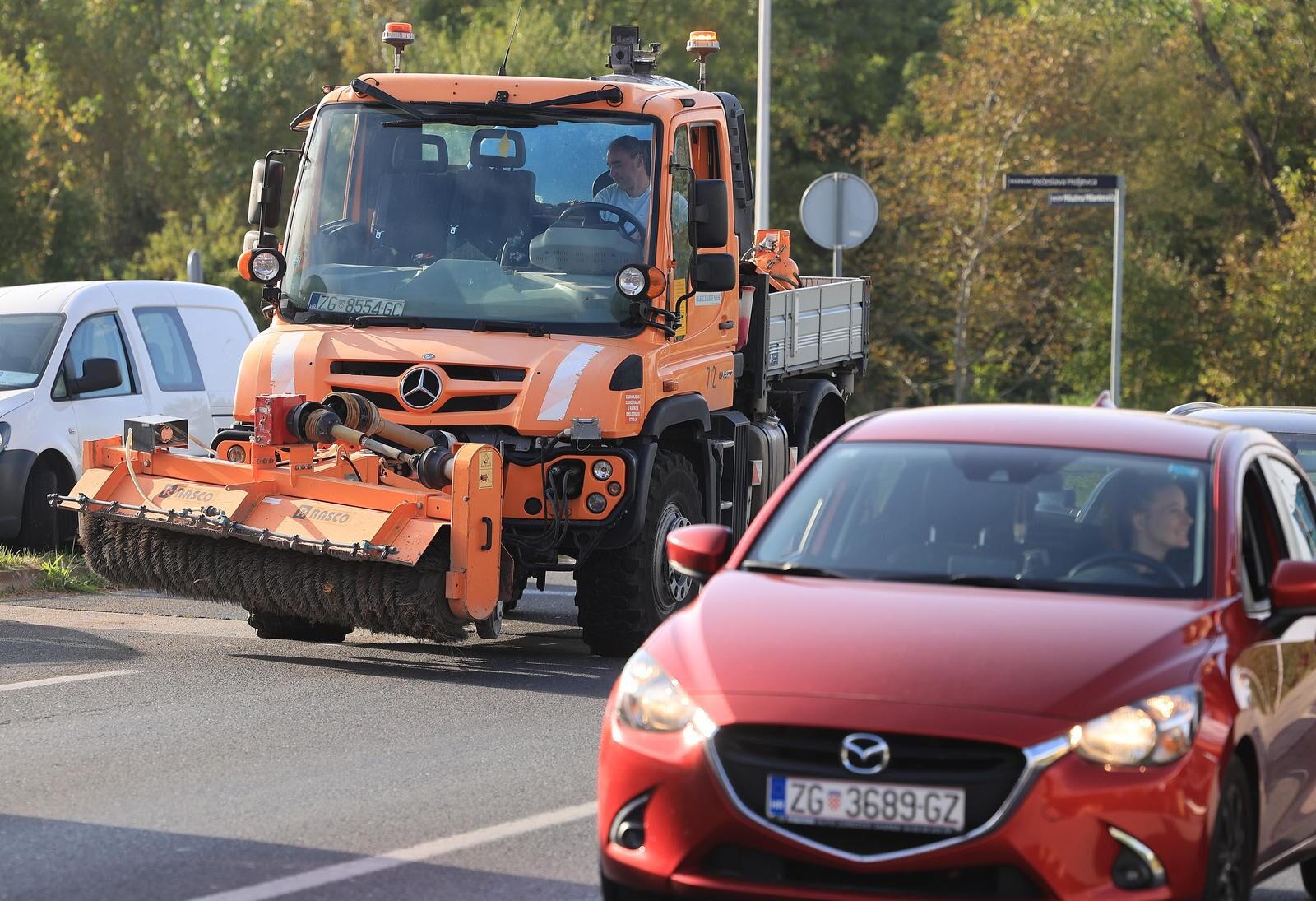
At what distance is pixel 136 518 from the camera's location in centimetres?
1084

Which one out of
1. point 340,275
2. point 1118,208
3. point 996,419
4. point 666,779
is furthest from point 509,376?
point 1118,208

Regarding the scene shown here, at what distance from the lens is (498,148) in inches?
475

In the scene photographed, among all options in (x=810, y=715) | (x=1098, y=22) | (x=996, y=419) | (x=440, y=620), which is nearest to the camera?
(x=810, y=715)

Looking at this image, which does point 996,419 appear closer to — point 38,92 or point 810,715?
point 810,715

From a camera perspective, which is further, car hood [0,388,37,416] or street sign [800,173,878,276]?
street sign [800,173,878,276]

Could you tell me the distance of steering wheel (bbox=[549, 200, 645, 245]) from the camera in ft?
39.0

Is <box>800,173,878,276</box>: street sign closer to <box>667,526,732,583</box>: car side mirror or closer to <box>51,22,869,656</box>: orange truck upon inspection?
<box>51,22,869,656</box>: orange truck

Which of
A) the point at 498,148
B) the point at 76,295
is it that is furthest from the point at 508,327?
the point at 76,295

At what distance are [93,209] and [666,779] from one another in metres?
40.2

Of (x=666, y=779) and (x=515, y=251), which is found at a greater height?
(x=515, y=251)

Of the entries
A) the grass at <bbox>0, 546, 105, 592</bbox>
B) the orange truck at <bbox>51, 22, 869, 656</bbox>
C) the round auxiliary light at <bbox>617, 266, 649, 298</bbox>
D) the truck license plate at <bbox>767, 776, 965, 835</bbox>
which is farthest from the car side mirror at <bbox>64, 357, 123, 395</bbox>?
the truck license plate at <bbox>767, 776, 965, 835</bbox>

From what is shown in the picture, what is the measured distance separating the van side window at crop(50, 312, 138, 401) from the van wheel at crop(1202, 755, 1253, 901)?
11.4m

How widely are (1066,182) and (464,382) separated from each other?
1184 centimetres

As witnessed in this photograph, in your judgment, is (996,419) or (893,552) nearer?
(893,552)
